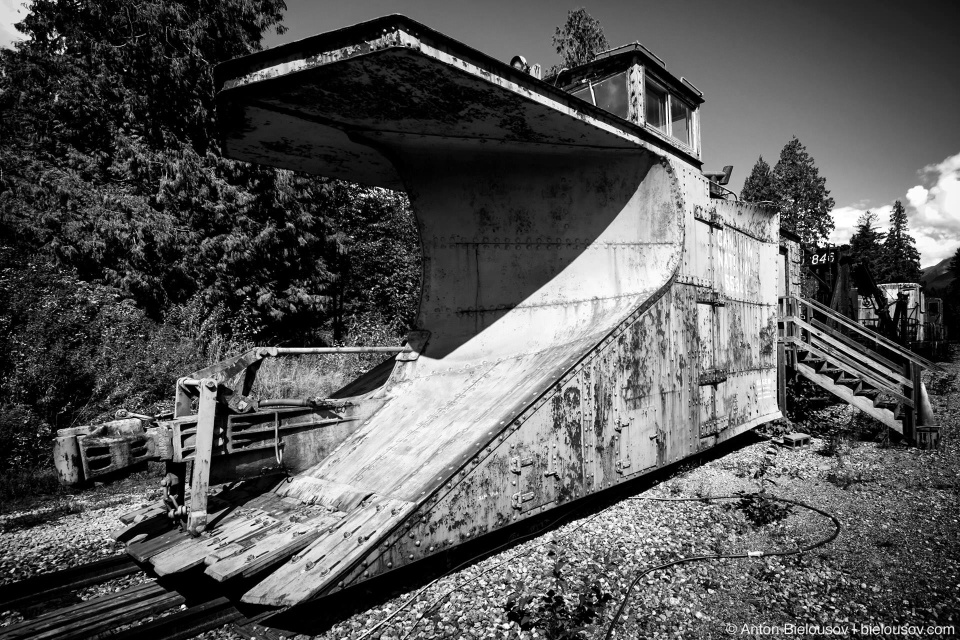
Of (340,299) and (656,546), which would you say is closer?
(656,546)

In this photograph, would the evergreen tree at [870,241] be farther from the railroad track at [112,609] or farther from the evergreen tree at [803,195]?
the railroad track at [112,609]

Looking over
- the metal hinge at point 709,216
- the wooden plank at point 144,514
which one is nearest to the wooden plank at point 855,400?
the metal hinge at point 709,216

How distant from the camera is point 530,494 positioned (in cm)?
450

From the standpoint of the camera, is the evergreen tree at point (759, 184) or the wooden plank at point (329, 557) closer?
the wooden plank at point (329, 557)

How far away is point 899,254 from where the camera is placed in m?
72.5

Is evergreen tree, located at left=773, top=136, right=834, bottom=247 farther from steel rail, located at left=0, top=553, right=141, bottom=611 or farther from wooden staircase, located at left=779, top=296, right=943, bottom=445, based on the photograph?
steel rail, located at left=0, top=553, right=141, bottom=611

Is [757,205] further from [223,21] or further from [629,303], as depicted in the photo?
[223,21]

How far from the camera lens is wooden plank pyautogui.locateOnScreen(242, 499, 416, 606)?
3.32 meters

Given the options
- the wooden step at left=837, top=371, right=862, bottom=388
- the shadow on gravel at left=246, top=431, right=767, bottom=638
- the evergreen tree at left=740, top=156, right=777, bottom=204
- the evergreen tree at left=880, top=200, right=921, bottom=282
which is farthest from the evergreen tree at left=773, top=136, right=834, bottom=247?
the shadow on gravel at left=246, top=431, right=767, bottom=638

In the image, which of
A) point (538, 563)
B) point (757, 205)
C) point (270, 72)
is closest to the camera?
point (270, 72)

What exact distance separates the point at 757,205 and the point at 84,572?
398 inches

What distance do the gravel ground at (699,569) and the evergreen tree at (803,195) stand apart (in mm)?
46283

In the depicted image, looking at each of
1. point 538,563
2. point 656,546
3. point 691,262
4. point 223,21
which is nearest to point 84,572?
point 538,563

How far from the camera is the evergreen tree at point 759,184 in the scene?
1832 inches
